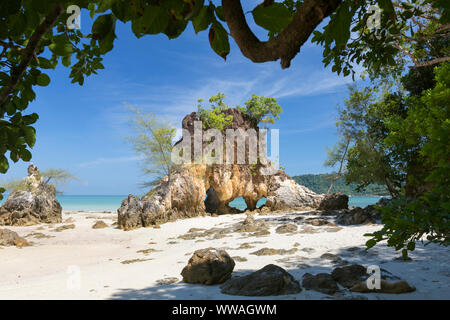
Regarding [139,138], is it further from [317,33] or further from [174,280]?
[317,33]

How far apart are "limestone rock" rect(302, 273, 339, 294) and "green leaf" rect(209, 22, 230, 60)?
3.74 m

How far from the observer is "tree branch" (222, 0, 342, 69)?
1.02 m

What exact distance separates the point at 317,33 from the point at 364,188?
1256 cm

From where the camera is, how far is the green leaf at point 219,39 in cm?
101

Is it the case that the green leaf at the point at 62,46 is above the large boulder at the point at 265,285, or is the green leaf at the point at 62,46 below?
above

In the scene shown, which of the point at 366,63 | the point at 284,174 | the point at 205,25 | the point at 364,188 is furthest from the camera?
the point at 284,174

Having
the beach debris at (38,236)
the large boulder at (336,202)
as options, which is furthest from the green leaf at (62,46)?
the large boulder at (336,202)

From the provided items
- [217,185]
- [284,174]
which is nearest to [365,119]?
[284,174]

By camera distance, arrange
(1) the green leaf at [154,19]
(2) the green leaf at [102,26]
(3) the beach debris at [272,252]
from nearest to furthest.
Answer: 1. (1) the green leaf at [154,19]
2. (2) the green leaf at [102,26]
3. (3) the beach debris at [272,252]

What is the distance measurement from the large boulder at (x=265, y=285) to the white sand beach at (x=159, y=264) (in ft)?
0.50

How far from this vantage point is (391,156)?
1193cm

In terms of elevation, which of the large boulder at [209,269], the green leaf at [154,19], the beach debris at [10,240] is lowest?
the beach debris at [10,240]

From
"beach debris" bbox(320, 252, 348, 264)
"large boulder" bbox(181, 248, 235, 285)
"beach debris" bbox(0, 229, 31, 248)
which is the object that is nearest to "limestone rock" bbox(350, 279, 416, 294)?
"beach debris" bbox(320, 252, 348, 264)

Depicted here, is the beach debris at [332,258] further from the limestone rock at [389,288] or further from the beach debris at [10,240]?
the beach debris at [10,240]
